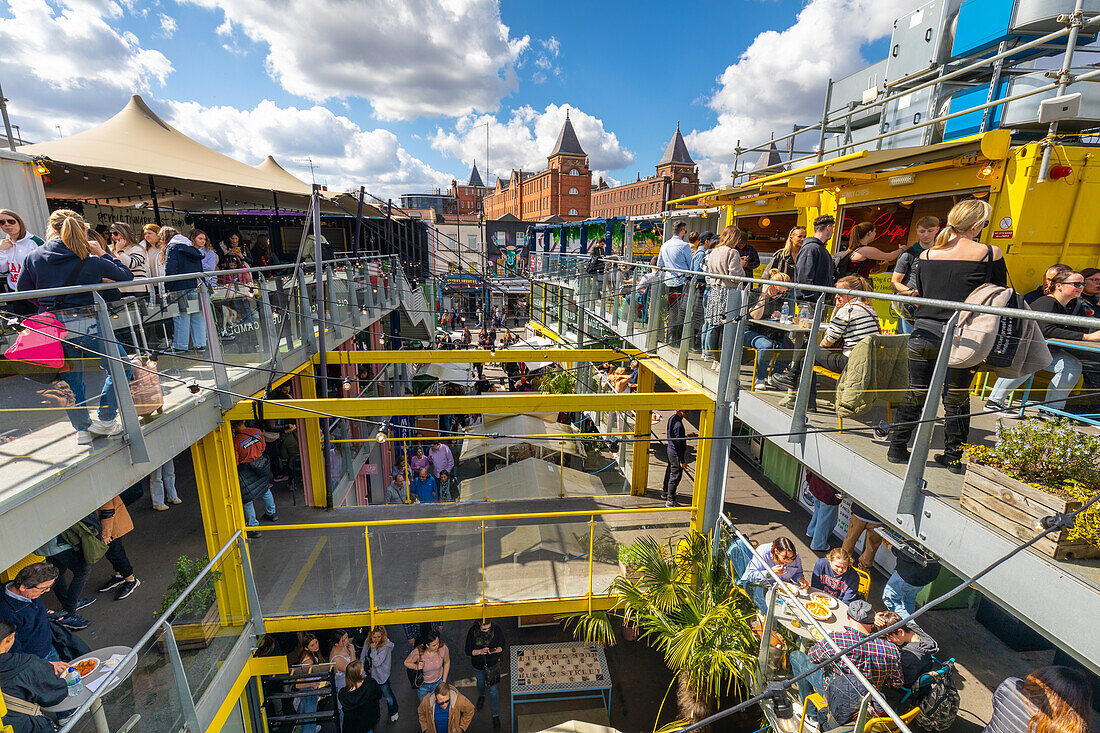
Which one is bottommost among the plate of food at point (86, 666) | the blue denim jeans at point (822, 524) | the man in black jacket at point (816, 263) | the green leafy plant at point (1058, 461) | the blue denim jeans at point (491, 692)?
the blue denim jeans at point (491, 692)

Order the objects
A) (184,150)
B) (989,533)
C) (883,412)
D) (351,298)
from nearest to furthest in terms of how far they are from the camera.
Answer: (989,533) < (883,412) < (351,298) < (184,150)

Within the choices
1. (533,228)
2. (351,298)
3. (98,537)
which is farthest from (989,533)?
(533,228)

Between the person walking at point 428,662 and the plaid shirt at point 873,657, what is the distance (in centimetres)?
468

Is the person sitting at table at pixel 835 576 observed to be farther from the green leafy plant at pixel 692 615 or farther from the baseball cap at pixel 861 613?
the green leafy plant at pixel 692 615

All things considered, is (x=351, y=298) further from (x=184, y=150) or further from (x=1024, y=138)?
(x=1024, y=138)

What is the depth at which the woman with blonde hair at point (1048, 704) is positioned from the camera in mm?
3152

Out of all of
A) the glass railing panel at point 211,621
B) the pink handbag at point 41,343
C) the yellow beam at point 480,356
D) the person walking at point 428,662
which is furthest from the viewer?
the yellow beam at point 480,356

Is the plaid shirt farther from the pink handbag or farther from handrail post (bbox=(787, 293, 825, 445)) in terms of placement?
the pink handbag

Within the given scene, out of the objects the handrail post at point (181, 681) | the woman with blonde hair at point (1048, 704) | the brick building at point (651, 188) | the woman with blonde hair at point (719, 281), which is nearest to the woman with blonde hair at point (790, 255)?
the woman with blonde hair at point (719, 281)

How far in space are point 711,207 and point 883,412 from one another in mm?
10280

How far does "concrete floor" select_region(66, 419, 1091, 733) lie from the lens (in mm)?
5414

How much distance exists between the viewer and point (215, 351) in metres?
5.02

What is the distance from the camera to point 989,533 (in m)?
A: 2.98

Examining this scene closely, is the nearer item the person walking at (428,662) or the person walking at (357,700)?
the person walking at (357,700)
